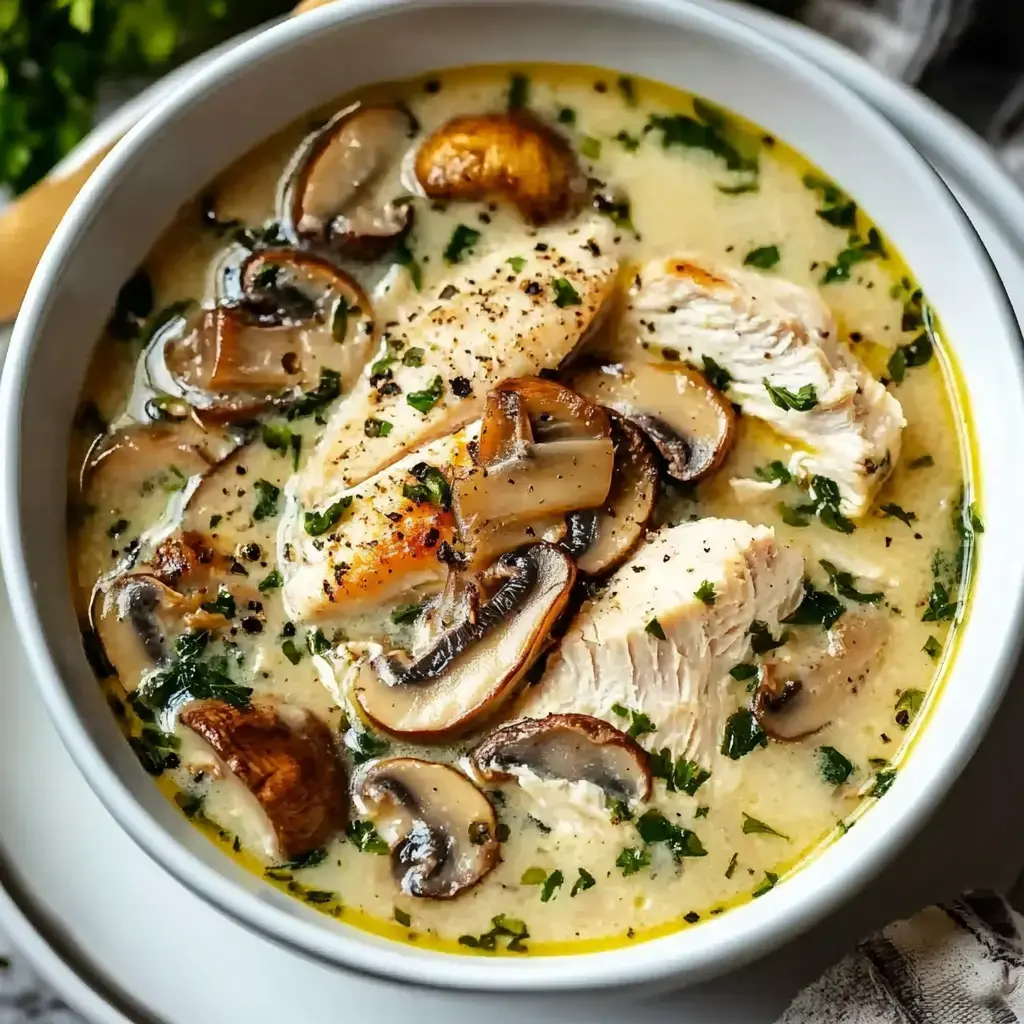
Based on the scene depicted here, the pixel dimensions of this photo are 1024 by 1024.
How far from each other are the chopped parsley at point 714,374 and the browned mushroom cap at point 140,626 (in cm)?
103

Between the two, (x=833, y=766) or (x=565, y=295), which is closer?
(x=833, y=766)

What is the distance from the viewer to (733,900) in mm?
2174

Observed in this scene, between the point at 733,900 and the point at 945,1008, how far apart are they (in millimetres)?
384

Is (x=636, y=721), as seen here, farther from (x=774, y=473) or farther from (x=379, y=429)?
(x=379, y=429)

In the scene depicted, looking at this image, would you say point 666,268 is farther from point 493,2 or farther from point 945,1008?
point 945,1008

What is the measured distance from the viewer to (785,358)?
2279 mm

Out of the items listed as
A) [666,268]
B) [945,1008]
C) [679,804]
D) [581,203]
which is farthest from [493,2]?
[945,1008]

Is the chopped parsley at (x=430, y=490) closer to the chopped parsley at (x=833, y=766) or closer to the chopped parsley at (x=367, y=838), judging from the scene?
the chopped parsley at (x=367, y=838)

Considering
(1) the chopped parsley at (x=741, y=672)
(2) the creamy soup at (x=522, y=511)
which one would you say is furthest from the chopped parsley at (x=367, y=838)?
(1) the chopped parsley at (x=741, y=672)

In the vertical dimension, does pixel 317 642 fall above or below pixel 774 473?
below

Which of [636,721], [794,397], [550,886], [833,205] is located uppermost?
[833,205]

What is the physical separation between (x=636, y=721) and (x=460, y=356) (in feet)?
2.41

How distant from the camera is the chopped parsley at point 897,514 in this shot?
2316mm

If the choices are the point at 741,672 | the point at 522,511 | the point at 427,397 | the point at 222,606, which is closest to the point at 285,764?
the point at 222,606
